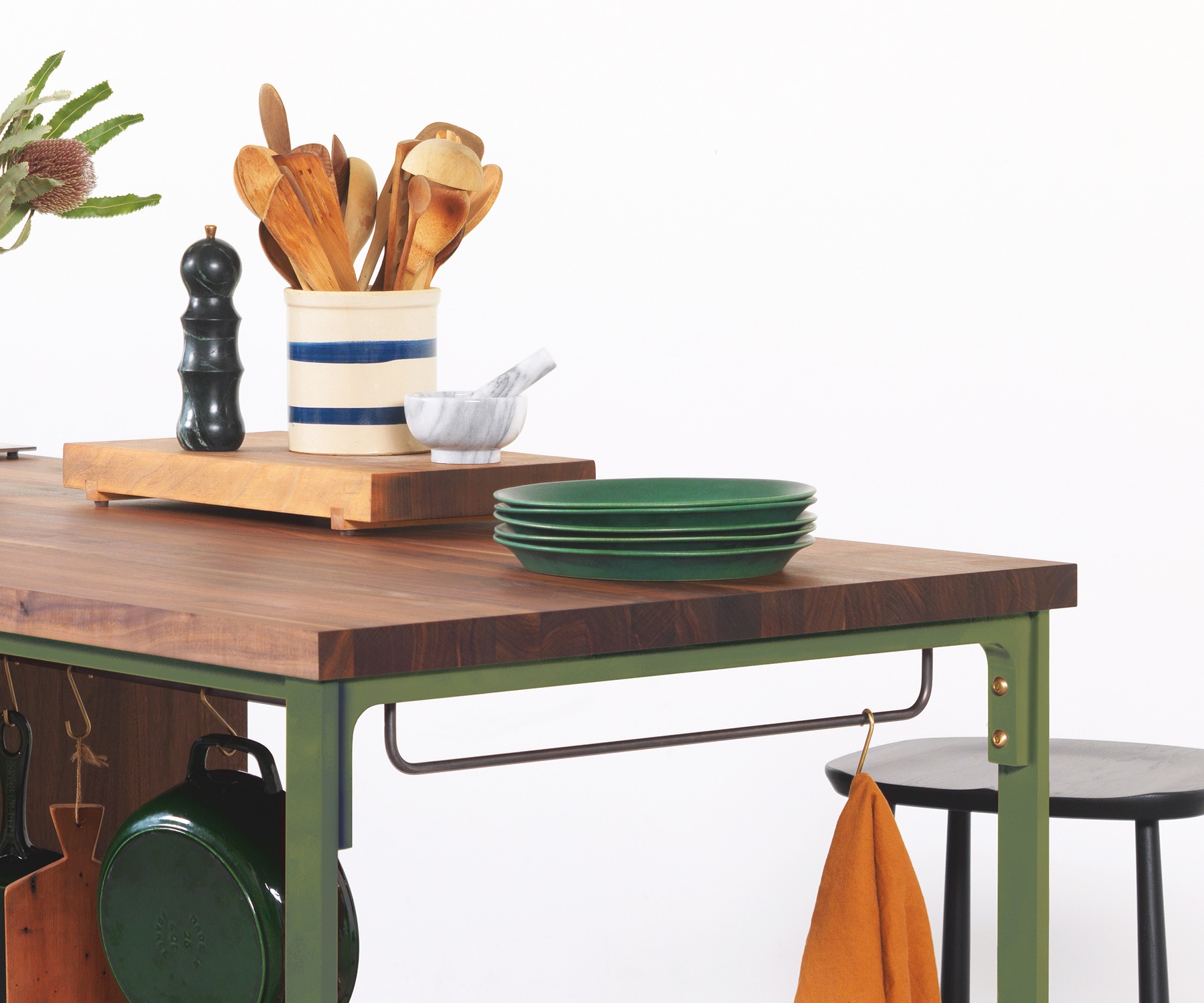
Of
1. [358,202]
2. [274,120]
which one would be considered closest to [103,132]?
[274,120]

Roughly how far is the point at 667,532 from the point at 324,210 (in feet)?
2.62

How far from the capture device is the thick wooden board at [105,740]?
2.82 metres

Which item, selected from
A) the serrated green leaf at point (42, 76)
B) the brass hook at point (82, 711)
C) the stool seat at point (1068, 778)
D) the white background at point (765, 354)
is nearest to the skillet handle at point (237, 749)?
the brass hook at point (82, 711)

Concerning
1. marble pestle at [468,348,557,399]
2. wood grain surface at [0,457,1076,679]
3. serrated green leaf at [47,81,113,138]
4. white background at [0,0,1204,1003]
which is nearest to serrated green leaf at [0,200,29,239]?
serrated green leaf at [47,81,113,138]

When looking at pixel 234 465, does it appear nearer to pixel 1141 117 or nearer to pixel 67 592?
pixel 67 592

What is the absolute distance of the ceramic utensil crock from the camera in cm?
221

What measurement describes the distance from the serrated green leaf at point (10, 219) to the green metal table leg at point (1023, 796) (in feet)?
4.85

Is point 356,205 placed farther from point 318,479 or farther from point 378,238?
point 318,479

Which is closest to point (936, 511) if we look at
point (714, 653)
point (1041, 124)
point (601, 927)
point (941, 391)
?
point (941, 391)

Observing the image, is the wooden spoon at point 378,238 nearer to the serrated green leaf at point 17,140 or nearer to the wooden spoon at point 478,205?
the wooden spoon at point 478,205

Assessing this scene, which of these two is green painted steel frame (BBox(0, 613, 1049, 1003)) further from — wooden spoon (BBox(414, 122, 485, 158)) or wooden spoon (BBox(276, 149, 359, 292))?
wooden spoon (BBox(414, 122, 485, 158))

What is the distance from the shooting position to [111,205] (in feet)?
8.77

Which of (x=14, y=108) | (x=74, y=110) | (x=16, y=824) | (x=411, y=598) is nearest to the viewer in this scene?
(x=411, y=598)

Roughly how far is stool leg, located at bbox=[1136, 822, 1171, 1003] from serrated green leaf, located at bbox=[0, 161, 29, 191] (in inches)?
64.7
